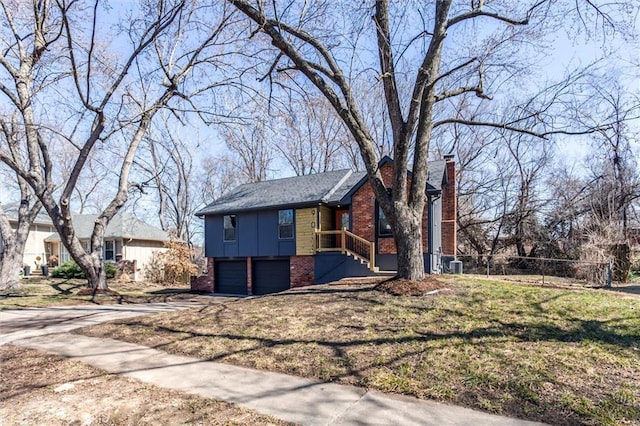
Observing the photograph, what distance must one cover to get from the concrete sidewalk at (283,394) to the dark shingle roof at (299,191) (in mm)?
10339

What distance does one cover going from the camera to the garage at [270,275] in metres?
17.3

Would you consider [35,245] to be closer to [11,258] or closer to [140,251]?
[140,251]

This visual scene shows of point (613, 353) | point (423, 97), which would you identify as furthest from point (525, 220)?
point (613, 353)

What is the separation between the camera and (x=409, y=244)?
28.8ft

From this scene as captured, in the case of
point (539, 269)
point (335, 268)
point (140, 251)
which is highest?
point (140, 251)

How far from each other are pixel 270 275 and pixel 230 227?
3.25m

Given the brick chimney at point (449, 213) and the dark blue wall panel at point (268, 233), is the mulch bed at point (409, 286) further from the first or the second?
the dark blue wall panel at point (268, 233)

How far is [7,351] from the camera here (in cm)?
653

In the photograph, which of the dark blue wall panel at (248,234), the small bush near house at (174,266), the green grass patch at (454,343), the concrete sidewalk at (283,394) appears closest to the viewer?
the concrete sidewalk at (283,394)

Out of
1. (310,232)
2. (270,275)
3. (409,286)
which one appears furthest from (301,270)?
(409,286)

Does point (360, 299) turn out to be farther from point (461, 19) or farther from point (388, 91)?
point (461, 19)

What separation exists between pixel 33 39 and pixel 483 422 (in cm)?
1869

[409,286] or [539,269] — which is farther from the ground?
[409,286]

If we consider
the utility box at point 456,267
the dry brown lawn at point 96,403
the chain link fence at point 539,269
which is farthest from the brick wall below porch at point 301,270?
the dry brown lawn at point 96,403
